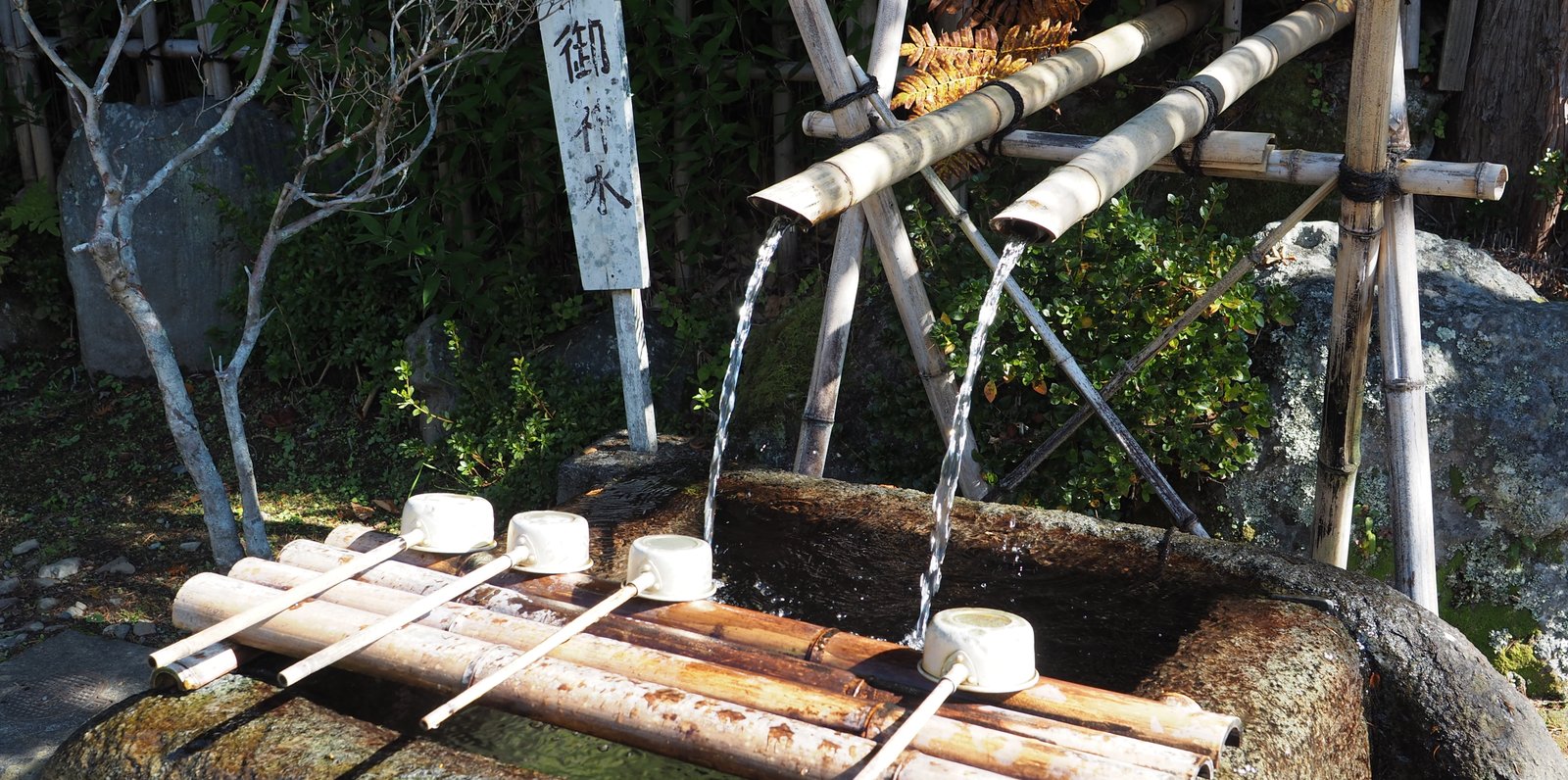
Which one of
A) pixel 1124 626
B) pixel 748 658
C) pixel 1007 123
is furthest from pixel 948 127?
pixel 748 658

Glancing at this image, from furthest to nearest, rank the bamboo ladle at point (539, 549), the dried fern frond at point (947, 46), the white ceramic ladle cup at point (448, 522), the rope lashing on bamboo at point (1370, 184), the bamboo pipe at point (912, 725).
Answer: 1. the dried fern frond at point (947, 46)
2. the rope lashing on bamboo at point (1370, 184)
3. the white ceramic ladle cup at point (448, 522)
4. the bamboo ladle at point (539, 549)
5. the bamboo pipe at point (912, 725)

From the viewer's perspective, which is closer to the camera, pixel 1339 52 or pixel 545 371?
pixel 1339 52

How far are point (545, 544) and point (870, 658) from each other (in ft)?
2.33

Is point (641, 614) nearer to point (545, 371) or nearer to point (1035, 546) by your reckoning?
point (1035, 546)

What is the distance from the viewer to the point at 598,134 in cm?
402

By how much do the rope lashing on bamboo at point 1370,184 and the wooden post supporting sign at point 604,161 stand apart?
7.07 feet

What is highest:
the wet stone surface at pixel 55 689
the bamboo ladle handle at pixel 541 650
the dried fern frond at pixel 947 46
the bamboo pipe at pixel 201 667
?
the dried fern frond at pixel 947 46

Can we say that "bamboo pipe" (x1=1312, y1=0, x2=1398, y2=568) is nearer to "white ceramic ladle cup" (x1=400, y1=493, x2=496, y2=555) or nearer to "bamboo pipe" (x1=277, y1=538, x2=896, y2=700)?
"bamboo pipe" (x1=277, y1=538, x2=896, y2=700)

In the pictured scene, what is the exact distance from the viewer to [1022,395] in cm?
400

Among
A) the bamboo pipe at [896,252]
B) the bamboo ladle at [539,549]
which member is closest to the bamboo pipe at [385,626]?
the bamboo ladle at [539,549]

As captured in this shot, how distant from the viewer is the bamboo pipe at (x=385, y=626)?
195cm

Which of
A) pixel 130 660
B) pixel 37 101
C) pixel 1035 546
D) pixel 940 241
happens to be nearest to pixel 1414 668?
pixel 1035 546

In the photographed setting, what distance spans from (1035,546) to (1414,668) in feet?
2.93

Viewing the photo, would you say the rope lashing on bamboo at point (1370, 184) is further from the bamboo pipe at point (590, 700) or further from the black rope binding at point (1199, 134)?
the bamboo pipe at point (590, 700)
